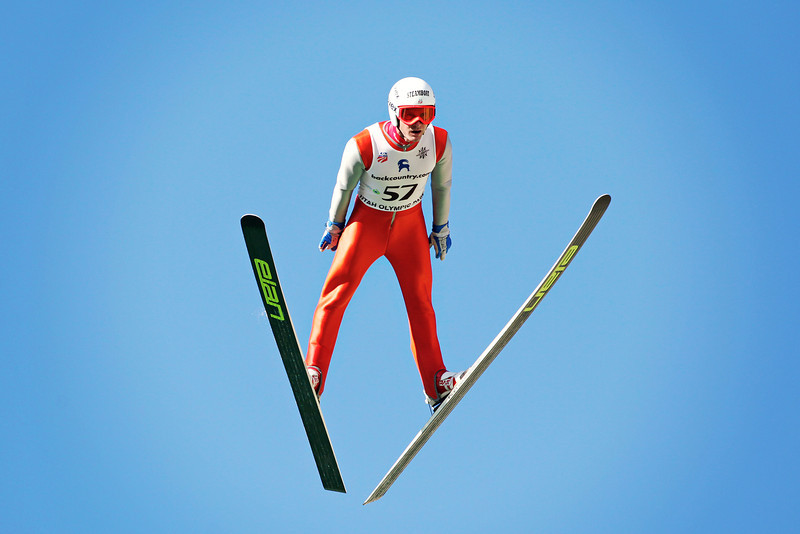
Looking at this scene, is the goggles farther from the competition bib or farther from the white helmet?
the competition bib

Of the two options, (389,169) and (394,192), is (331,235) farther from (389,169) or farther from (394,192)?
(389,169)

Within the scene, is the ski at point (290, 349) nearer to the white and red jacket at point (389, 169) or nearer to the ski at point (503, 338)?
the ski at point (503, 338)

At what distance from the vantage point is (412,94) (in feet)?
26.2

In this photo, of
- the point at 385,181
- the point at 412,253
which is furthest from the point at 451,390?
the point at 385,181

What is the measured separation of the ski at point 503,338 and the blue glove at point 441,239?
2.39ft

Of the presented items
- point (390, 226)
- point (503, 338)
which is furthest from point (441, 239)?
point (503, 338)

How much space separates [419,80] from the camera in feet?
26.4

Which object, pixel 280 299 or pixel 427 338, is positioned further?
pixel 427 338

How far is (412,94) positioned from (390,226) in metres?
0.94

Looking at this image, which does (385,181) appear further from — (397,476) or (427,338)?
(397,476)

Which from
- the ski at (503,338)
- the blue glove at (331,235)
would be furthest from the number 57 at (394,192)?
the ski at (503,338)

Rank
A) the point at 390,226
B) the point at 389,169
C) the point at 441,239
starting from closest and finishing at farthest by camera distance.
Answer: the point at 389,169 < the point at 390,226 < the point at 441,239

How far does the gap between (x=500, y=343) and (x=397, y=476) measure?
4.42 feet

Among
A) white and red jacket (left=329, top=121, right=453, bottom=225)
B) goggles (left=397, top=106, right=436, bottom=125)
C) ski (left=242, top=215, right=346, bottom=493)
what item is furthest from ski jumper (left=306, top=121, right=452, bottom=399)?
ski (left=242, top=215, right=346, bottom=493)
